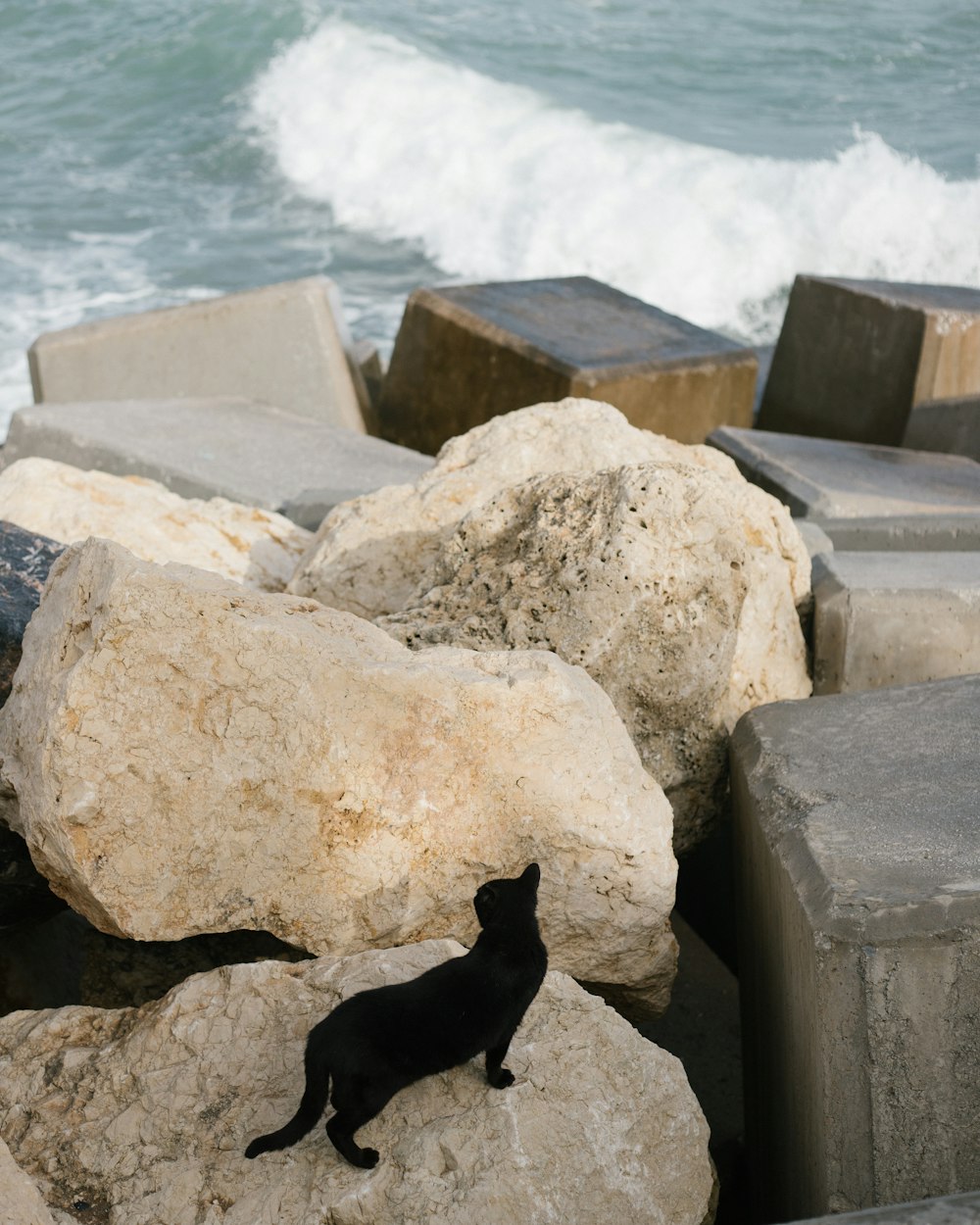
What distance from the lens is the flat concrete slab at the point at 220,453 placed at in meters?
4.57

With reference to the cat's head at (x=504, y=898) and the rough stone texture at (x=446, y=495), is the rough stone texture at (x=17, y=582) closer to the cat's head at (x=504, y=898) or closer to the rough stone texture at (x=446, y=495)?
the rough stone texture at (x=446, y=495)

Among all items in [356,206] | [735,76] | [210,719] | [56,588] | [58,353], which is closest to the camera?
[210,719]

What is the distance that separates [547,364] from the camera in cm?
516

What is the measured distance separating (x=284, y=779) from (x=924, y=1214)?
1.11m

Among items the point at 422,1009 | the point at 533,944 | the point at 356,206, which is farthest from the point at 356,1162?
the point at 356,206

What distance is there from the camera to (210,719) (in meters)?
2.16

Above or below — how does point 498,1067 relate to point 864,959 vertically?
below

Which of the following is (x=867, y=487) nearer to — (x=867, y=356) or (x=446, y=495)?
(x=867, y=356)

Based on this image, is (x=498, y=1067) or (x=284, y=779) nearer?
(x=498, y=1067)

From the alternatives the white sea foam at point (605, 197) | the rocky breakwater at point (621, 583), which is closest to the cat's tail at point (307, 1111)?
the rocky breakwater at point (621, 583)

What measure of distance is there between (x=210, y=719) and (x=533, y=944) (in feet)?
2.08

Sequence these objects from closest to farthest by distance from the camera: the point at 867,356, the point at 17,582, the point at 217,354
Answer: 1. the point at 17,582
2. the point at 217,354
3. the point at 867,356

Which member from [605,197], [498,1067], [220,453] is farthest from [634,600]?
[605,197]

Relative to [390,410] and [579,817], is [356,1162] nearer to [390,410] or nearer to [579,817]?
[579,817]
